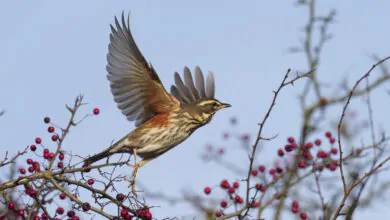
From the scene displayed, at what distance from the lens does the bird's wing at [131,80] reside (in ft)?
22.1

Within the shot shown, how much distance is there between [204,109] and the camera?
704 cm

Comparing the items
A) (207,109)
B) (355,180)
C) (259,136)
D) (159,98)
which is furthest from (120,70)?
(355,180)

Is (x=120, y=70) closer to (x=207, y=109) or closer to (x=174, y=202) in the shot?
(x=207, y=109)

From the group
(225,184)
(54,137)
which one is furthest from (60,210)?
(225,184)

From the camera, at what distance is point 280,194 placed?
5.26m

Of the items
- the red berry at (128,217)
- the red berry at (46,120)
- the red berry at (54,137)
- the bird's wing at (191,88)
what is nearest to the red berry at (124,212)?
the red berry at (128,217)

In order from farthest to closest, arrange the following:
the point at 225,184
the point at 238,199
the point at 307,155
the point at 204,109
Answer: the point at 204,109, the point at 225,184, the point at 307,155, the point at 238,199

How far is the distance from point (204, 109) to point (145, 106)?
2.26 ft

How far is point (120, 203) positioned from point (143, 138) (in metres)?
1.90

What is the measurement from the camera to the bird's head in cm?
690

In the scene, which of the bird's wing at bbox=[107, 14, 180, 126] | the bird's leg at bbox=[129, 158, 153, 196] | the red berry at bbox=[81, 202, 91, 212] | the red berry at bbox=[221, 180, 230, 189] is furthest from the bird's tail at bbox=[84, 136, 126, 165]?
the red berry at bbox=[81, 202, 91, 212]

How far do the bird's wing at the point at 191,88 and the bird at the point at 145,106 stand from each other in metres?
0.27

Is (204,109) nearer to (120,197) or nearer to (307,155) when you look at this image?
(307,155)

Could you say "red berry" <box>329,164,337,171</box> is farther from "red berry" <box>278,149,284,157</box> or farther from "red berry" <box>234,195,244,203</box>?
"red berry" <box>234,195,244,203</box>
